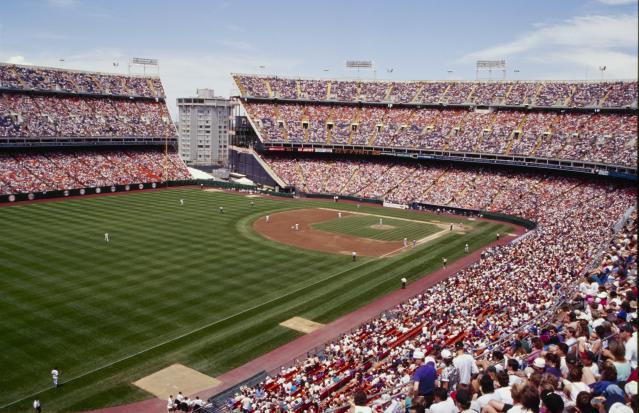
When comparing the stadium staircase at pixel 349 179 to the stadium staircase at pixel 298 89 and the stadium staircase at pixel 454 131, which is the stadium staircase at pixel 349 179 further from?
the stadium staircase at pixel 298 89

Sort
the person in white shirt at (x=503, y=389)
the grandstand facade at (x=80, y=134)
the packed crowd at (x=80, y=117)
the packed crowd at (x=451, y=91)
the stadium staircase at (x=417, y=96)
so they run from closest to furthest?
the person in white shirt at (x=503, y=389)
the grandstand facade at (x=80, y=134)
the packed crowd at (x=451, y=91)
the packed crowd at (x=80, y=117)
the stadium staircase at (x=417, y=96)

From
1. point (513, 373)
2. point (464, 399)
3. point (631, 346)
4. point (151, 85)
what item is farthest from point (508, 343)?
point (151, 85)

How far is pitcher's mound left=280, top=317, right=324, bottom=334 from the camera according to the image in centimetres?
2844

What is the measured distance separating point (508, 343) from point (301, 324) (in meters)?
13.8

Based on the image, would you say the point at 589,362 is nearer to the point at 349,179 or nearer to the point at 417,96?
the point at 349,179

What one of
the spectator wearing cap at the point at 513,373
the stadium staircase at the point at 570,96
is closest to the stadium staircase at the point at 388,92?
the stadium staircase at the point at 570,96

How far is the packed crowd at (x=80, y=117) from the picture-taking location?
234ft

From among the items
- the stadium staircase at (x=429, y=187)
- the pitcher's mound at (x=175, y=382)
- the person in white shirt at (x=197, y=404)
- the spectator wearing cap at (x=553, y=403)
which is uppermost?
the spectator wearing cap at (x=553, y=403)

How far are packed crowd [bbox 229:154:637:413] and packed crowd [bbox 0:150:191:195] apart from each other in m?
53.3

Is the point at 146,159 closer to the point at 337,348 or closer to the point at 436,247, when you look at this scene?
the point at 436,247

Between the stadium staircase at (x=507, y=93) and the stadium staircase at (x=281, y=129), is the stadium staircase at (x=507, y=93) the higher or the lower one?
the higher one

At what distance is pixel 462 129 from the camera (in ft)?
253

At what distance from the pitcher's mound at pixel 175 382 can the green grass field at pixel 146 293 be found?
17.1 inches

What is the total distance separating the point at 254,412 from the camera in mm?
18828
